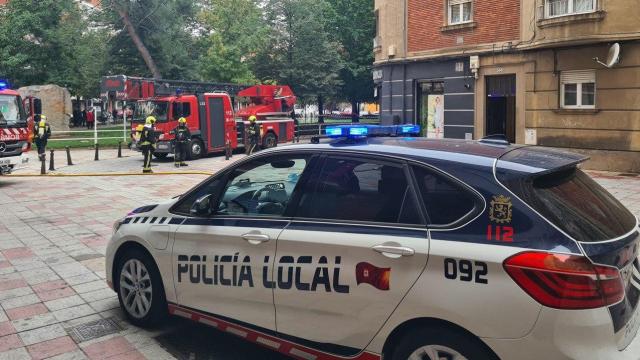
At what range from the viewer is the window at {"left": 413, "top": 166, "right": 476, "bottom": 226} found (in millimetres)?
3098

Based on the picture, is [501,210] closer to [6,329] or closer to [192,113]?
[6,329]

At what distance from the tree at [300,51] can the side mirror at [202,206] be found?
111ft

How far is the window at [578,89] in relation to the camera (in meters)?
15.5

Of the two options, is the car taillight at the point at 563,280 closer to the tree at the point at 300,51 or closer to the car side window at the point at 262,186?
the car side window at the point at 262,186

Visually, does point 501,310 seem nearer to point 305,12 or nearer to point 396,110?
point 396,110

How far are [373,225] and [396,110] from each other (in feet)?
58.0

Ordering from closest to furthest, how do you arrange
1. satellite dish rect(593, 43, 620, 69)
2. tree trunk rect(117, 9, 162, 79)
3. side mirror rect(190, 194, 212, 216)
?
1. side mirror rect(190, 194, 212, 216)
2. satellite dish rect(593, 43, 620, 69)
3. tree trunk rect(117, 9, 162, 79)

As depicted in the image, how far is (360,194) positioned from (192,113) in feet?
63.7

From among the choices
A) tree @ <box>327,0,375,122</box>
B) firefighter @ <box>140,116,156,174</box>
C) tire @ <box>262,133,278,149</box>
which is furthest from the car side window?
tree @ <box>327,0,375,122</box>

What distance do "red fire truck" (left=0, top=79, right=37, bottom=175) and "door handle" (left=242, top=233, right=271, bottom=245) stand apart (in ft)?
42.8

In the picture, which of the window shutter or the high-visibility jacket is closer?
the window shutter

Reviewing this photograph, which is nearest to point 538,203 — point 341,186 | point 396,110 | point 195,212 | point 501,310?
point 501,310

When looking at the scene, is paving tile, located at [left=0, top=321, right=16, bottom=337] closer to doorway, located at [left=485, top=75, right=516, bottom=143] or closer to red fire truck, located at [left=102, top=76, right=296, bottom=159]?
doorway, located at [left=485, top=75, right=516, bottom=143]

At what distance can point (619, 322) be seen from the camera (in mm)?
2824
